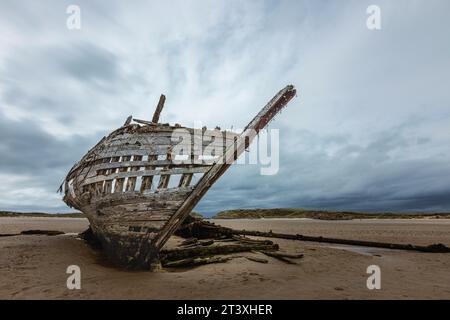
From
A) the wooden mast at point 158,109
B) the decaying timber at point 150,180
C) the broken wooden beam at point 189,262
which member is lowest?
the broken wooden beam at point 189,262

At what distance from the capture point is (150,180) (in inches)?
268

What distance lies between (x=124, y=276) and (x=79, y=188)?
4.69 m

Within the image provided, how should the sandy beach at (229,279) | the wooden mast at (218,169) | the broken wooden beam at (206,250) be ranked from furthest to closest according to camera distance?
the broken wooden beam at (206,250), the wooden mast at (218,169), the sandy beach at (229,279)

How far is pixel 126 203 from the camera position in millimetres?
6656

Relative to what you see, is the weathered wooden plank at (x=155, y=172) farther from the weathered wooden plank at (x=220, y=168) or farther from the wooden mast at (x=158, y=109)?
the wooden mast at (x=158, y=109)

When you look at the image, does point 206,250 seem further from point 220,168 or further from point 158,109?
point 158,109

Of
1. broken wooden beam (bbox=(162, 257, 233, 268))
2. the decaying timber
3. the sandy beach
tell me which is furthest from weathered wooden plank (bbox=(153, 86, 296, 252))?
the sandy beach

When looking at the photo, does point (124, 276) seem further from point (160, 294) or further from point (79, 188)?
point (79, 188)

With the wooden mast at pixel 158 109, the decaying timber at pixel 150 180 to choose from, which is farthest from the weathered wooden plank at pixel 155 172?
the wooden mast at pixel 158 109

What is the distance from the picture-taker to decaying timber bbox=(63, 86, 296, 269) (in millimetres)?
6332

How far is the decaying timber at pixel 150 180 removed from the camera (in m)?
6.33

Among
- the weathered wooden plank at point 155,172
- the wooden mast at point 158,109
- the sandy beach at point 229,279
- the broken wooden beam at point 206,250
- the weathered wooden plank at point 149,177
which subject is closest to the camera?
the sandy beach at point 229,279

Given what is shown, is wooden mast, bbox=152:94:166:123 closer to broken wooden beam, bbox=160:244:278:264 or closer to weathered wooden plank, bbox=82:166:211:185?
weathered wooden plank, bbox=82:166:211:185
